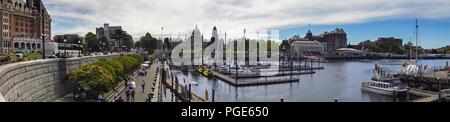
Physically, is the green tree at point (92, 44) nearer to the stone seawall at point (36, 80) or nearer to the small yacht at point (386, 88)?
the stone seawall at point (36, 80)

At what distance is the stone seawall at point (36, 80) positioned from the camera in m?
10.1

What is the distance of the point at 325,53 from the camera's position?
93250 millimetres

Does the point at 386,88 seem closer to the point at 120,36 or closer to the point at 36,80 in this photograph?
the point at 36,80

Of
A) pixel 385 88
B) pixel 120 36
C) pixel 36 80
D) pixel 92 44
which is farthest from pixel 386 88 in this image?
pixel 120 36

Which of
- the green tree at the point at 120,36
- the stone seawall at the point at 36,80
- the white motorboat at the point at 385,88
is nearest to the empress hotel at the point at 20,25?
the green tree at the point at 120,36

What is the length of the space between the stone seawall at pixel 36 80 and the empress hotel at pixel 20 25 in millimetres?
19031

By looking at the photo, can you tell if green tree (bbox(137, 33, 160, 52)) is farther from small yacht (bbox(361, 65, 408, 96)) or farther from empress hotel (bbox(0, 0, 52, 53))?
small yacht (bbox(361, 65, 408, 96))

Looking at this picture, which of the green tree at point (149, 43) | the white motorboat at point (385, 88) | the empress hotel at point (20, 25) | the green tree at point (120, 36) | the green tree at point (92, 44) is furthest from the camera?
the green tree at point (149, 43)

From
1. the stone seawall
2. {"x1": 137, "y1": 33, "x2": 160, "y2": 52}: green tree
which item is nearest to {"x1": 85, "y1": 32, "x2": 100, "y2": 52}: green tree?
{"x1": 137, "y1": 33, "x2": 160, "y2": 52}: green tree

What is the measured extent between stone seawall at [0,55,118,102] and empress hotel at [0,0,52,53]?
19.0m

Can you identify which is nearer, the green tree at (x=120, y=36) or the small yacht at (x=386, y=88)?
the small yacht at (x=386, y=88)

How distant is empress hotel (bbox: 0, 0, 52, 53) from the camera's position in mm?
35812
